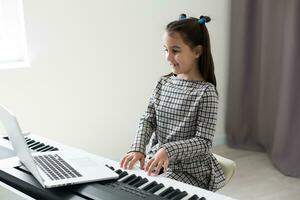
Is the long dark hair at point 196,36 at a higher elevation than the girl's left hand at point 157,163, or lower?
higher

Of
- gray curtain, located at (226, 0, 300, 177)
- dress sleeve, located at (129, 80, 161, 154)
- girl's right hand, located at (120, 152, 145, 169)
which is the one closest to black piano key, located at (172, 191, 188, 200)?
girl's right hand, located at (120, 152, 145, 169)

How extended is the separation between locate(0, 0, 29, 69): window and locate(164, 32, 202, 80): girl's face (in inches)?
47.5

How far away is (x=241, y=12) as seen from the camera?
3236 mm

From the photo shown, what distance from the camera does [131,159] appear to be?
1351 millimetres

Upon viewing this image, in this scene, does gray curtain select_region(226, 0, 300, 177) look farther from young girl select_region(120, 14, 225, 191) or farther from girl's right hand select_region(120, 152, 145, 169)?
girl's right hand select_region(120, 152, 145, 169)

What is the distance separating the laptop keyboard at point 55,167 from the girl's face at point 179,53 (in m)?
0.55

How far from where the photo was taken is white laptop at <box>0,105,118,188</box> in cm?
110

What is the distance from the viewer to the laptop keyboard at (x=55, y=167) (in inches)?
45.7

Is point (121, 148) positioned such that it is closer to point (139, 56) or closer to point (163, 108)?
point (139, 56)

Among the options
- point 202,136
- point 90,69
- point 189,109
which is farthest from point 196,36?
point 90,69

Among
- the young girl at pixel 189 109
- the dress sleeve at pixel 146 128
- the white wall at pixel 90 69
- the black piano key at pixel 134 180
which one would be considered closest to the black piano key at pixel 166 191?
the black piano key at pixel 134 180

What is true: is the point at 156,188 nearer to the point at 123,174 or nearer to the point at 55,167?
Answer: the point at 123,174

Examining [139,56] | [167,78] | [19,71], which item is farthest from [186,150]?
[139,56]

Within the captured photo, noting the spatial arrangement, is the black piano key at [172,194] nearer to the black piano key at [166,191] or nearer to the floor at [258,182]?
the black piano key at [166,191]
